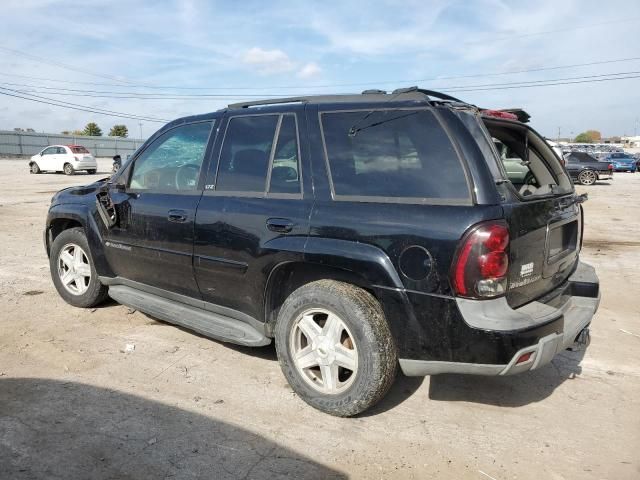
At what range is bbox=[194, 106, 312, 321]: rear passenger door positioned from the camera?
3404mm

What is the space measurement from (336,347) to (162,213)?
1.85 meters

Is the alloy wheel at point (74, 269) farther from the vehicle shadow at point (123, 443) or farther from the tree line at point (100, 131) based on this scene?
the tree line at point (100, 131)

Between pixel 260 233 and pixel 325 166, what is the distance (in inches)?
24.2

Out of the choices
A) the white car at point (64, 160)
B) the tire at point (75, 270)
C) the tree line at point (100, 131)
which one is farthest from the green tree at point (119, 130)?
the tire at point (75, 270)

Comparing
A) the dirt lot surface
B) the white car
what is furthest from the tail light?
the white car

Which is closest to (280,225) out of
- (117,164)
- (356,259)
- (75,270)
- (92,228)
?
(356,259)

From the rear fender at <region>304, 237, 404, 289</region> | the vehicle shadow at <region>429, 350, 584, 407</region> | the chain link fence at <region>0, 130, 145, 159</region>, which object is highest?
the chain link fence at <region>0, 130, 145, 159</region>

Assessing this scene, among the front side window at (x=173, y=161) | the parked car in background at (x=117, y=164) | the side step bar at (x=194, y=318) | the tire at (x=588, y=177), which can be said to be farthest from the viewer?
the tire at (x=588, y=177)

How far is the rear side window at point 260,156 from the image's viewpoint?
354cm

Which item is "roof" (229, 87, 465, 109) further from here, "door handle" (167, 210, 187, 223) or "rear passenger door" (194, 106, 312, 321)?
"door handle" (167, 210, 187, 223)

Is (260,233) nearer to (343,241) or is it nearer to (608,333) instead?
(343,241)

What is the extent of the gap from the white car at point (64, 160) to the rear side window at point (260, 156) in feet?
89.0

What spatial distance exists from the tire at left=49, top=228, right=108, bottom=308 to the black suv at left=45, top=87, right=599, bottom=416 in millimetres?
909

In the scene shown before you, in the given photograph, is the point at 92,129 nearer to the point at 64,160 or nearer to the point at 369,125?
the point at 64,160
